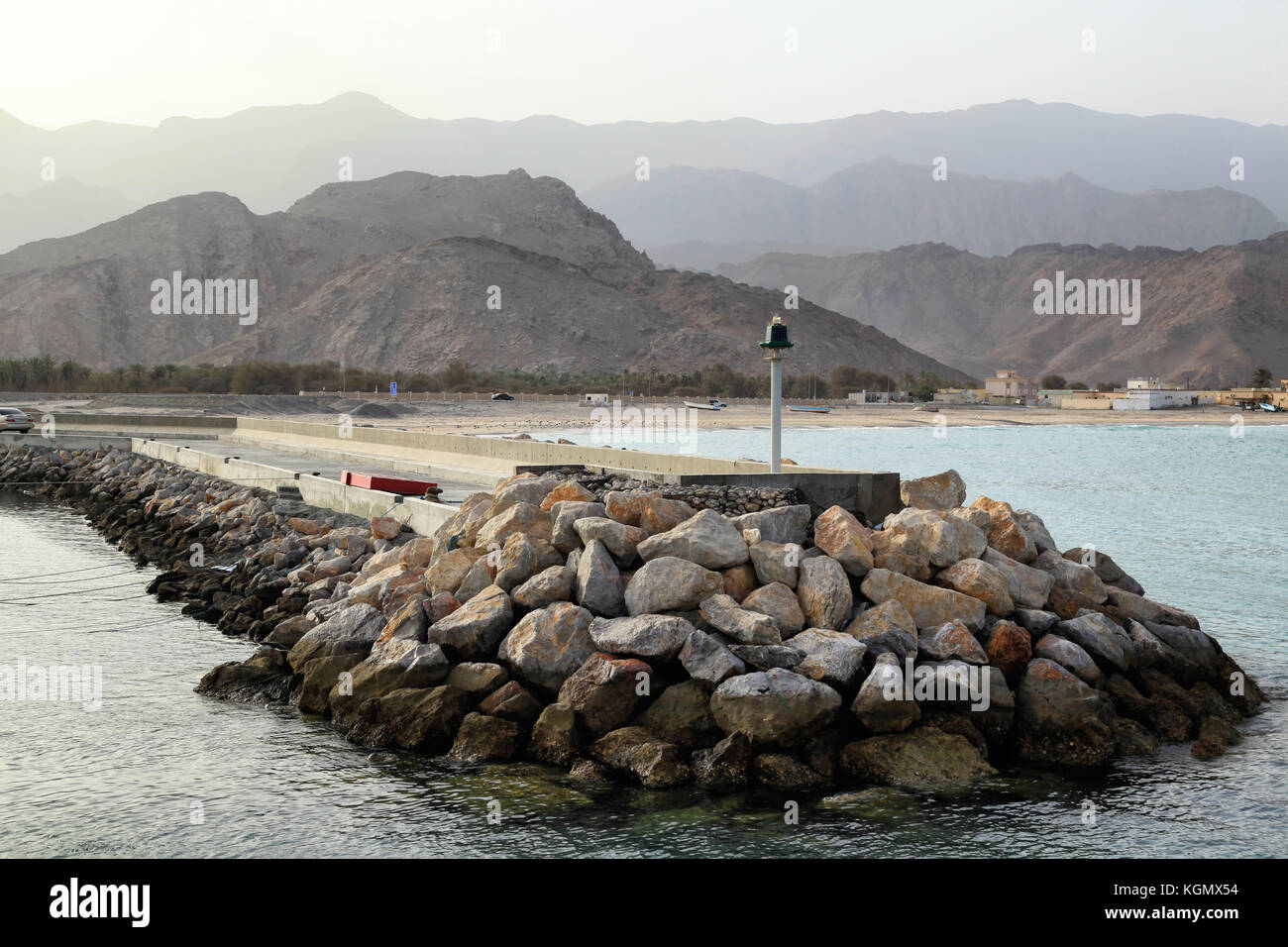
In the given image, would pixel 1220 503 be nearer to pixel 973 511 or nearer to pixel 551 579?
pixel 973 511

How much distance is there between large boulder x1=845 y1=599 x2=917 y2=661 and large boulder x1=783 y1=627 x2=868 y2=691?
0.25 metres

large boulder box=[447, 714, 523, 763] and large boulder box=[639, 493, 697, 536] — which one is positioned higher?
large boulder box=[639, 493, 697, 536]

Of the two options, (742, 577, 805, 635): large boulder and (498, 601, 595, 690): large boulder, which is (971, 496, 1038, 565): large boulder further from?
(498, 601, 595, 690): large boulder

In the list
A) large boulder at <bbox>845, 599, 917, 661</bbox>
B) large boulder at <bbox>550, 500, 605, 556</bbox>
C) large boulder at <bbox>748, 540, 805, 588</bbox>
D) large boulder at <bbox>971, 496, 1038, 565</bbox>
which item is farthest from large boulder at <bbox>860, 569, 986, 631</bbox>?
large boulder at <bbox>550, 500, 605, 556</bbox>

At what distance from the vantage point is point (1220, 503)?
152 feet

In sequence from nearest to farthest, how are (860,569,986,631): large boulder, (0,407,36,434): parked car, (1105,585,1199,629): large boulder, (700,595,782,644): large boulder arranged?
(700,595,782,644): large boulder < (860,569,986,631): large boulder < (1105,585,1199,629): large boulder < (0,407,36,434): parked car

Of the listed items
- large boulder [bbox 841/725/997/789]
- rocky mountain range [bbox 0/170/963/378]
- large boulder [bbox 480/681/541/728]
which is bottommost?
large boulder [bbox 841/725/997/789]

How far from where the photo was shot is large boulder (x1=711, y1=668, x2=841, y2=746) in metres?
11.6

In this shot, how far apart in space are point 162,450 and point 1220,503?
41.9 meters

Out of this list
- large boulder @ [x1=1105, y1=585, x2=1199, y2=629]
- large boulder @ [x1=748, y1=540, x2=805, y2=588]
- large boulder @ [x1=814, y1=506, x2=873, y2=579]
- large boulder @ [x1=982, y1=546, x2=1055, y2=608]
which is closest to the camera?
large boulder @ [x1=748, y1=540, x2=805, y2=588]

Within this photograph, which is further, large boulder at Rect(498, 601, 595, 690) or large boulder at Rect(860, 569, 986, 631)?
large boulder at Rect(860, 569, 986, 631)

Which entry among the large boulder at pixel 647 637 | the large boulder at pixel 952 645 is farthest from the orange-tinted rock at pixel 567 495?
the large boulder at pixel 952 645

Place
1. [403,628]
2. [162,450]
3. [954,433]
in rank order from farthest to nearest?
[954,433], [162,450], [403,628]
